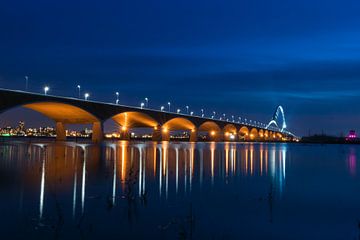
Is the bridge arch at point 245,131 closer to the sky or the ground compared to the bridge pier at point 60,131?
closer to the sky

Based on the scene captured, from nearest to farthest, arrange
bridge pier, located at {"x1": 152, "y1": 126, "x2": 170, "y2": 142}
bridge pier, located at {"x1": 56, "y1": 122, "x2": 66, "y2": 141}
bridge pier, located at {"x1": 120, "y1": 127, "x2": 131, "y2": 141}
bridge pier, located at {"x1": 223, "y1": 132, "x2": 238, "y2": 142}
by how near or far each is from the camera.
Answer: bridge pier, located at {"x1": 56, "y1": 122, "x2": 66, "y2": 141} < bridge pier, located at {"x1": 152, "y1": 126, "x2": 170, "y2": 142} < bridge pier, located at {"x1": 120, "y1": 127, "x2": 131, "y2": 141} < bridge pier, located at {"x1": 223, "y1": 132, "x2": 238, "y2": 142}

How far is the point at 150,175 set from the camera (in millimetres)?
23547

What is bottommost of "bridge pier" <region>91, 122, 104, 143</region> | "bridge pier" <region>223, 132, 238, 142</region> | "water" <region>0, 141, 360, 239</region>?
"water" <region>0, 141, 360, 239</region>

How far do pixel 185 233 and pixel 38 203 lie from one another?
5776 mm

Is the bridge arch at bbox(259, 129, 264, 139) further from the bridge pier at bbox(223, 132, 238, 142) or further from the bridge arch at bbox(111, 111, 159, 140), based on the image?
the bridge arch at bbox(111, 111, 159, 140)

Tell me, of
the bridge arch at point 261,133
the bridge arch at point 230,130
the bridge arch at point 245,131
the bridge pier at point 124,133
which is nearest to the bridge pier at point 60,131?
the bridge pier at point 124,133

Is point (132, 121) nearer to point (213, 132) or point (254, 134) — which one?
point (213, 132)

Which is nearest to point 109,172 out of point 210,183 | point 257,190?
point 210,183

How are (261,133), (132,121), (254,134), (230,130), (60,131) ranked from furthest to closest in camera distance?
1. (254,134)
2. (261,133)
3. (230,130)
4. (132,121)
5. (60,131)

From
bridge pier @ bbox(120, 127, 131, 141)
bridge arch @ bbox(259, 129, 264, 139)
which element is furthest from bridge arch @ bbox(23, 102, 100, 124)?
bridge arch @ bbox(259, 129, 264, 139)

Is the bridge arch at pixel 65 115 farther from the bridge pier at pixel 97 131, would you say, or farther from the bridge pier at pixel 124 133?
the bridge pier at pixel 124 133

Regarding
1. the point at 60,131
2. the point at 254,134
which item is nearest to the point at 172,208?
the point at 60,131

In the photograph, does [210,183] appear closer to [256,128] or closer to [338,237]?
[338,237]

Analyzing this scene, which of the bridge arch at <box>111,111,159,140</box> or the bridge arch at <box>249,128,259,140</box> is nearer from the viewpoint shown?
the bridge arch at <box>111,111,159,140</box>
